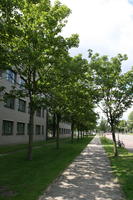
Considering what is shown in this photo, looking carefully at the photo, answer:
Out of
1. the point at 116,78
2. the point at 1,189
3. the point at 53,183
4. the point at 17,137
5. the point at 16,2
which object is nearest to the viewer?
the point at 1,189

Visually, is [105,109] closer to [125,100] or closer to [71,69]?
[125,100]

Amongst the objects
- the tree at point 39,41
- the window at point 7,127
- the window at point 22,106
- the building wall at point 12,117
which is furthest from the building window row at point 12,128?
the tree at point 39,41

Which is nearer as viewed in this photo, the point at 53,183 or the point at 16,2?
the point at 53,183

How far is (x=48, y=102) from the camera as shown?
13.4m

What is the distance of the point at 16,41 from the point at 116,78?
7.04 meters

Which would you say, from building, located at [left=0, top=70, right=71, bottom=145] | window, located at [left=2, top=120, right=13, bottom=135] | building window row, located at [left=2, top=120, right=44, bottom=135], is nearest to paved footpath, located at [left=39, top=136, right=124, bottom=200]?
building, located at [left=0, top=70, right=71, bottom=145]

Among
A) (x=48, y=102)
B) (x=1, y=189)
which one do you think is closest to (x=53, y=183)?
(x=1, y=189)

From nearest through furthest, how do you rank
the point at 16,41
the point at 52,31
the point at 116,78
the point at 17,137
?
the point at 16,41
the point at 52,31
the point at 116,78
the point at 17,137

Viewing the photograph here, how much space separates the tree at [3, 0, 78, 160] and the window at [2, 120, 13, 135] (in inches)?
519

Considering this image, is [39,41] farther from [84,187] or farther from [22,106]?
[22,106]

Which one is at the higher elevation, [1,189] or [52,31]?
[52,31]

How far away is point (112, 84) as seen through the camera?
599 inches

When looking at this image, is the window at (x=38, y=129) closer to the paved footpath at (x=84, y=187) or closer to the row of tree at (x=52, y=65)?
the row of tree at (x=52, y=65)

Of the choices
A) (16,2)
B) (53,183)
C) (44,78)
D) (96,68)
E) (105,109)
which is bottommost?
(53,183)
